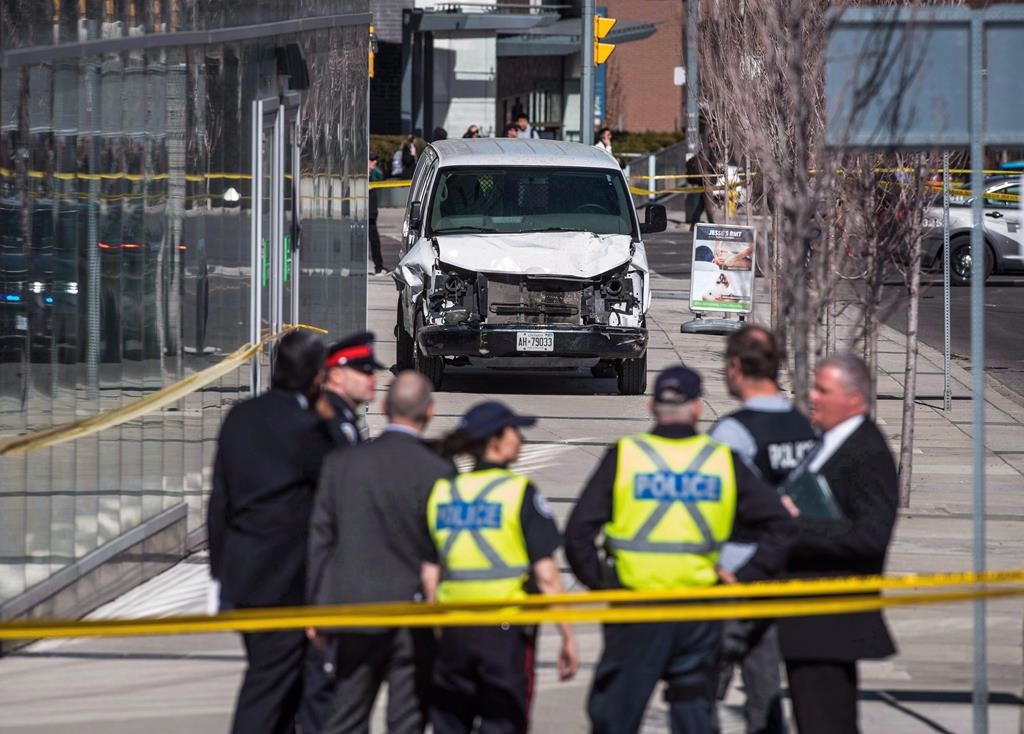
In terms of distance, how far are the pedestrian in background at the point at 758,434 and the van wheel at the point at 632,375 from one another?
383 inches

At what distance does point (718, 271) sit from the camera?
66.0 feet

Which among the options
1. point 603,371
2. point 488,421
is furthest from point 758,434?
point 603,371

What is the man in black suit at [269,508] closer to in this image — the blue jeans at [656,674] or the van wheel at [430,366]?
the blue jeans at [656,674]

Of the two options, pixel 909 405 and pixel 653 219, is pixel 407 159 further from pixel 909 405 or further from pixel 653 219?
pixel 909 405

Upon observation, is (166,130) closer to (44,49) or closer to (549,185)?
(44,49)

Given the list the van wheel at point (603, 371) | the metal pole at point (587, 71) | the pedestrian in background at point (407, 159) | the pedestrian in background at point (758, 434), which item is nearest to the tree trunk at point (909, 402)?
the van wheel at point (603, 371)

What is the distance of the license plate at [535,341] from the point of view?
1518 centimetres

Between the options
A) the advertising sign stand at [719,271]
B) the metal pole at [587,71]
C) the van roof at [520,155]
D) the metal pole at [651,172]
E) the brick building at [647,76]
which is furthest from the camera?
the brick building at [647,76]

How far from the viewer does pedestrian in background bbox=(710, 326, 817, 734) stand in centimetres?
588

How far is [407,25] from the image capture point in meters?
A: 43.0

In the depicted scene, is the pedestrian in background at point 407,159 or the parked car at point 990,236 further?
the pedestrian in background at point 407,159

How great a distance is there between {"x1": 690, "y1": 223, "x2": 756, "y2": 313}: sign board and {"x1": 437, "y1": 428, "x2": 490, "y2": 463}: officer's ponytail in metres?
14.5

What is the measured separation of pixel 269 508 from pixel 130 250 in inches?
129

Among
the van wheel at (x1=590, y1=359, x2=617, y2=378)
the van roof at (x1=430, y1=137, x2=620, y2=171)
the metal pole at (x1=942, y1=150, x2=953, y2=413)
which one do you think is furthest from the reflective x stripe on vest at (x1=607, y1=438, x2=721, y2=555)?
the van wheel at (x1=590, y1=359, x2=617, y2=378)
